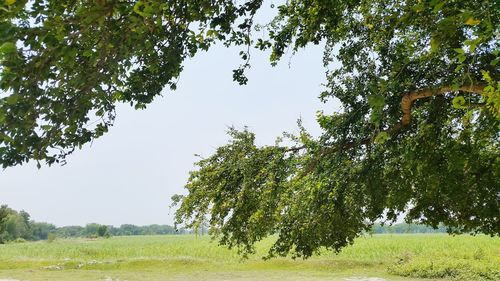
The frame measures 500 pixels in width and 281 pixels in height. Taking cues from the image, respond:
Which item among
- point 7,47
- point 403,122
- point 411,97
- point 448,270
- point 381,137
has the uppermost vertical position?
point 411,97

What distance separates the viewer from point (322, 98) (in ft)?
29.0

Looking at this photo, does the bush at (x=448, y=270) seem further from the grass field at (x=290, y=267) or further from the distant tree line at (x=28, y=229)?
the distant tree line at (x=28, y=229)

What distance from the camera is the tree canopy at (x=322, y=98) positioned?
253cm

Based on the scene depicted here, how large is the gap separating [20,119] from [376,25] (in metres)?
6.22

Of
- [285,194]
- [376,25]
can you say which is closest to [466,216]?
[285,194]

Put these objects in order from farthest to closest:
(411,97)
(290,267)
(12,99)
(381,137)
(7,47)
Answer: (290,267) → (411,97) → (381,137) → (12,99) → (7,47)

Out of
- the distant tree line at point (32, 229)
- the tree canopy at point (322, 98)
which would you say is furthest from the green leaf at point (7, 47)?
the distant tree line at point (32, 229)

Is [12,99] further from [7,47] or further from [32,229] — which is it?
[32,229]

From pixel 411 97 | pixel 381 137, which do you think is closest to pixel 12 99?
pixel 381 137

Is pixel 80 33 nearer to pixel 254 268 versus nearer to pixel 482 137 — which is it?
pixel 482 137

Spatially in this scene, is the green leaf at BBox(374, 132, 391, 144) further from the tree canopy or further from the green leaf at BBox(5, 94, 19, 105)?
the green leaf at BBox(5, 94, 19, 105)

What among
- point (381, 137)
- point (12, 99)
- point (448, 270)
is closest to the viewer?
point (12, 99)

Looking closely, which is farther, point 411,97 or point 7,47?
point 411,97

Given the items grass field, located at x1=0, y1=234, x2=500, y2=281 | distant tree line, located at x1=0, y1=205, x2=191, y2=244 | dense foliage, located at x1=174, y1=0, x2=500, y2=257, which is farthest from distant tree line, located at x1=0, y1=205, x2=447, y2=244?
dense foliage, located at x1=174, y1=0, x2=500, y2=257
